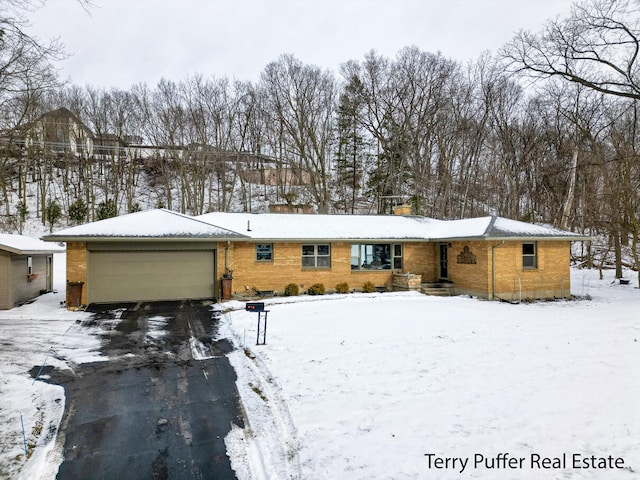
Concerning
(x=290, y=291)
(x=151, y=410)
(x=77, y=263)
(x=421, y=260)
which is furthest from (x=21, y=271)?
(x=421, y=260)

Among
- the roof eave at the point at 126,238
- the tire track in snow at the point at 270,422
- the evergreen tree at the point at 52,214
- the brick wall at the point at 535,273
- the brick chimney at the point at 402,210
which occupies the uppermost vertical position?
the evergreen tree at the point at 52,214

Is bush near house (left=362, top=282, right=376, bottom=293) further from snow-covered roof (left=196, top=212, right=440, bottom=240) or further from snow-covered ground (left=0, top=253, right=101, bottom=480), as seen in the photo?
snow-covered ground (left=0, top=253, right=101, bottom=480)

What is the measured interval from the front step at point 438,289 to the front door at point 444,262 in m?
0.62

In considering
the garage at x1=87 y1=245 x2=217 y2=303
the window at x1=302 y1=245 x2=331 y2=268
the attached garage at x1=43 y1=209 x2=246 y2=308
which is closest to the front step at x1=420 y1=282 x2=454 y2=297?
the window at x1=302 y1=245 x2=331 y2=268

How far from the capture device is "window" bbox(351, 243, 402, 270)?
17.5 m

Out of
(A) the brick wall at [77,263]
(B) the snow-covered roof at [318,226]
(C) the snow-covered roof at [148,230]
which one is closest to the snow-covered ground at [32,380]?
(A) the brick wall at [77,263]

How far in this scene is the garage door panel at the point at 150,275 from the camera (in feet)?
46.0

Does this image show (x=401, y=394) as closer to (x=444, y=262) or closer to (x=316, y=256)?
(x=316, y=256)

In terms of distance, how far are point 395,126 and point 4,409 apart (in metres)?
30.0

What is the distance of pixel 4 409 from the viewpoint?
5457 millimetres

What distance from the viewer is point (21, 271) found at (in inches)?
559

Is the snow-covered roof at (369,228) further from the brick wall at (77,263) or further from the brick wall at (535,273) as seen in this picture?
the brick wall at (77,263)

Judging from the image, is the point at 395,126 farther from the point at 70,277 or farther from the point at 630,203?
the point at 70,277

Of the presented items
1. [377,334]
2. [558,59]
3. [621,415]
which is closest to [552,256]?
[558,59]
